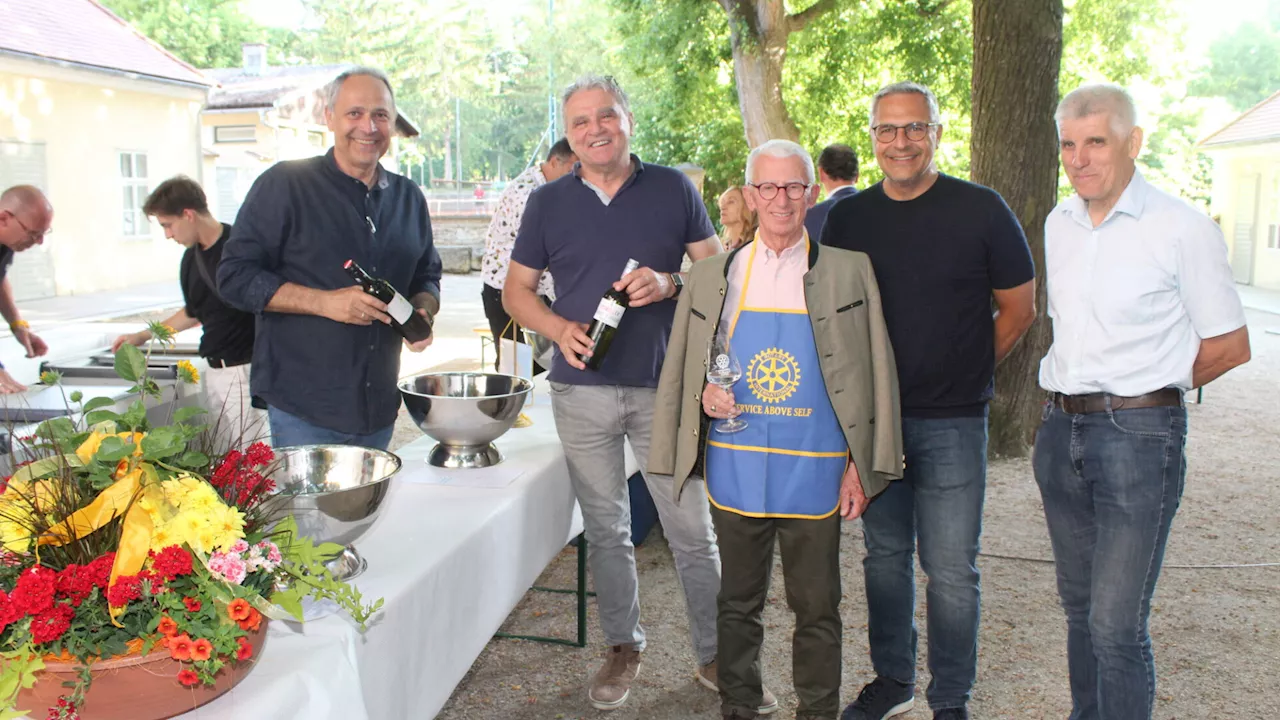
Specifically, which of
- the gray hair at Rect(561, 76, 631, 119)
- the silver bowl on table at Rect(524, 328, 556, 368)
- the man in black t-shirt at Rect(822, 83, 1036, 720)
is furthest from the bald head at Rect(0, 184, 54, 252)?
the man in black t-shirt at Rect(822, 83, 1036, 720)

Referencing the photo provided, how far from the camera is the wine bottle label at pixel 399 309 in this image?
279 cm

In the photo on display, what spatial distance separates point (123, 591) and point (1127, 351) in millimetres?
2093

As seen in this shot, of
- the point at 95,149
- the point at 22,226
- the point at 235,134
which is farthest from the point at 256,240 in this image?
the point at 235,134

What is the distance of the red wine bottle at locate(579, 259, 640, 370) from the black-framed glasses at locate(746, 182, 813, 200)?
0.43m

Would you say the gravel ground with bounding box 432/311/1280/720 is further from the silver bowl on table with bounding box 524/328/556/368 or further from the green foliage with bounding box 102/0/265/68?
the green foliage with bounding box 102/0/265/68

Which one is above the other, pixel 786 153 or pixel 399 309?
pixel 786 153

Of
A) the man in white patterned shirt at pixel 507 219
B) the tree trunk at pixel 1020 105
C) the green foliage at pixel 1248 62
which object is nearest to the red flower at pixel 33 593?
the man in white patterned shirt at pixel 507 219

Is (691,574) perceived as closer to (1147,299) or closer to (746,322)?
(746,322)

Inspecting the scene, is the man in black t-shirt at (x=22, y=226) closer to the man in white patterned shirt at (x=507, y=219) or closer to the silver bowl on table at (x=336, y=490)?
the man in white patterned shirt at (x=507, y=219)

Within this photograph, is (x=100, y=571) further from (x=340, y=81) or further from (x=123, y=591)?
(x=340, y=81)

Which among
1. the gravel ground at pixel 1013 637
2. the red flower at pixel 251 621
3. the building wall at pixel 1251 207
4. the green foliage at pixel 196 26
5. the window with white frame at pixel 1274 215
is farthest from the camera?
the green foliage at pixel 196 26

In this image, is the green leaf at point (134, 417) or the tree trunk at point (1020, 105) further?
the tree trunk at point (1020, 105)

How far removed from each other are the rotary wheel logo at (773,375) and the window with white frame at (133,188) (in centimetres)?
1836

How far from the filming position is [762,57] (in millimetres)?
12156
